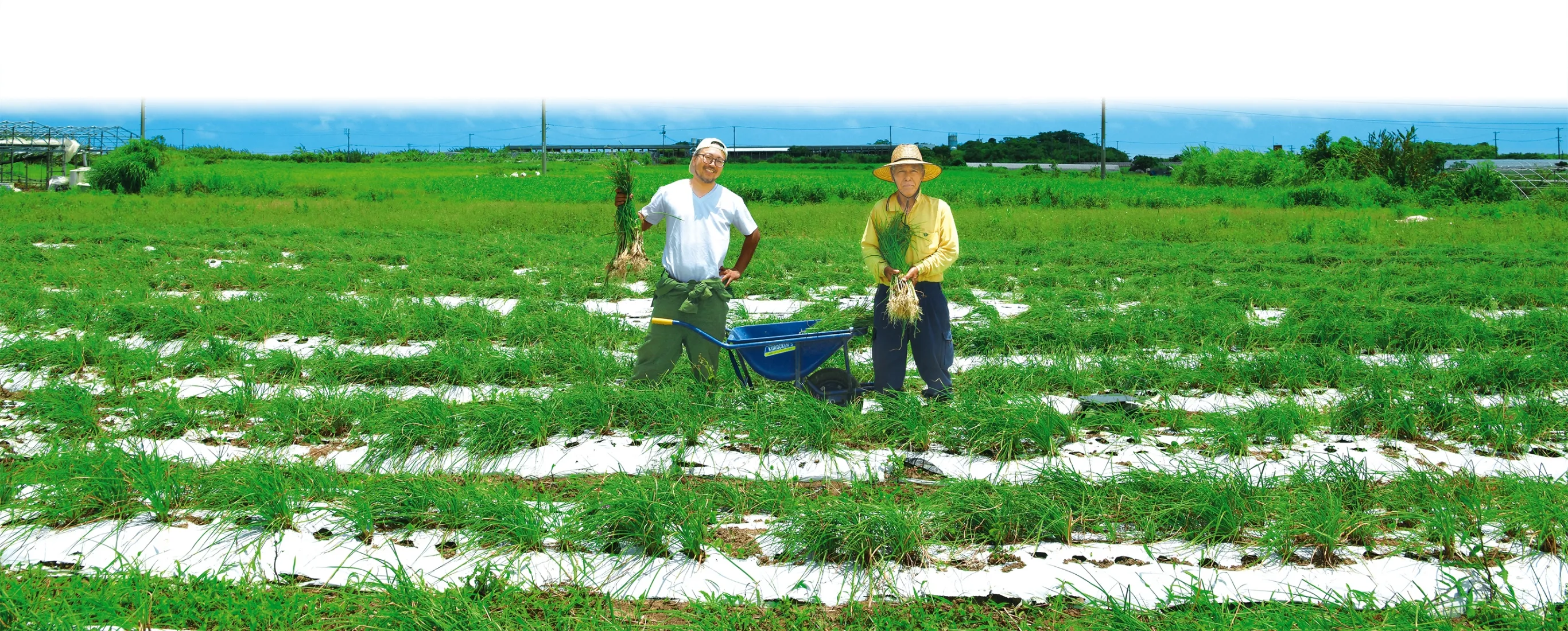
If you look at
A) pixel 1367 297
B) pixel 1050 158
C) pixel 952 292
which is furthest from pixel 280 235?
pixel 1050 158

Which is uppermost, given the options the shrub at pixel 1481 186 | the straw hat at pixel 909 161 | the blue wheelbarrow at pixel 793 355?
the shrub at pixel 1481 186

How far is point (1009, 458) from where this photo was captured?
3766 mm

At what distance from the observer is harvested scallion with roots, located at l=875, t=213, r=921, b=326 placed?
167 inches

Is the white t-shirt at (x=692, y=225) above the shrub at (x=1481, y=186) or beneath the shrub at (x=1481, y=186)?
beneath

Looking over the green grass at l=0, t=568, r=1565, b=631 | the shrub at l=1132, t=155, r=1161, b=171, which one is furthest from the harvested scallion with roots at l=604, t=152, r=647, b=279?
the shrub at l=1132, t=155, r=1161, b=171

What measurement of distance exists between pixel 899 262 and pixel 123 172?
30.4 m

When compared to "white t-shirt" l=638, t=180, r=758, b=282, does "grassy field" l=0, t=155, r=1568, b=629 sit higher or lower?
lower

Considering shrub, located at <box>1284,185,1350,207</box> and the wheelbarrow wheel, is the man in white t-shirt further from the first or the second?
shrub, located at <box>1284,185,1350,207</box>

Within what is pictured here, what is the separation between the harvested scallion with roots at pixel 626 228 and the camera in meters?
4.77

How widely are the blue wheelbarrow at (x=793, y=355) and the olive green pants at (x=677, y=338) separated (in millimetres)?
46

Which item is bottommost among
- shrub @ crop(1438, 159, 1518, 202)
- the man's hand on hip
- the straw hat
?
the man's hand on hip

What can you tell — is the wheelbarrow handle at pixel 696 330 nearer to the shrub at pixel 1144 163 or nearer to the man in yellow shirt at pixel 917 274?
the man in yellow shirt at pixel 917 274

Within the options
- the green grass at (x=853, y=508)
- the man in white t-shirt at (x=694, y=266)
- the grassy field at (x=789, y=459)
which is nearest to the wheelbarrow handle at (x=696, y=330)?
the man in white t-shirt at (x=694, y=266)

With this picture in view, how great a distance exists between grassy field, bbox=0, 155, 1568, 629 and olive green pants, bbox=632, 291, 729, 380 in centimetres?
14
